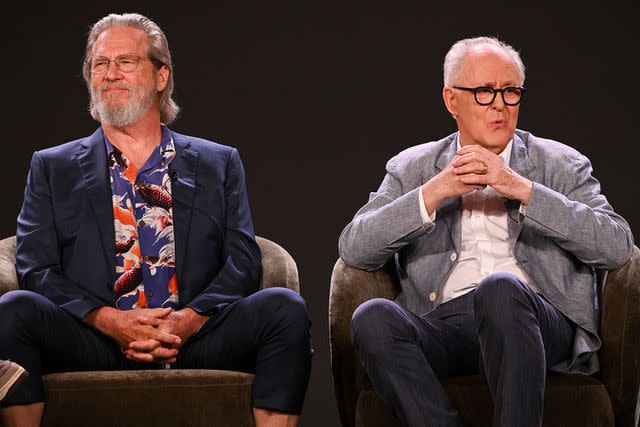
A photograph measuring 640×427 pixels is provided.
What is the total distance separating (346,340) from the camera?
324 cm

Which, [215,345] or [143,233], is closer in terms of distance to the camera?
[215,345]

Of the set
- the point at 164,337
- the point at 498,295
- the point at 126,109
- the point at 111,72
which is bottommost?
the point at 164,337

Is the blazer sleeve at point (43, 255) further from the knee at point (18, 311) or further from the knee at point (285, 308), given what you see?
the knee at point (285, 308)

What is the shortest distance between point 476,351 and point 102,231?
1.18 metres

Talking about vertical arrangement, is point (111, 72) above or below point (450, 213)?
above

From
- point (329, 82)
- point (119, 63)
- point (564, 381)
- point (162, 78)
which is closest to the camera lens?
point (564, 381)

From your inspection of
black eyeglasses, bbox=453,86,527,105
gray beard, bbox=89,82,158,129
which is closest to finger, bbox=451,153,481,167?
black eyeglasses, bbox=453,86,527,105

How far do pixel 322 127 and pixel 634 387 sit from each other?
6.31ft

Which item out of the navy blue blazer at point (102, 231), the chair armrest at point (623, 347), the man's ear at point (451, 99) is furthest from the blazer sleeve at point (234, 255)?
the chair armrest at point (623, 347)

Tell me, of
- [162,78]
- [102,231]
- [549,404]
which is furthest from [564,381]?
[162,78]

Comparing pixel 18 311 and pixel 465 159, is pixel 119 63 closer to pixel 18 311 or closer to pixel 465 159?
pixel 18 311

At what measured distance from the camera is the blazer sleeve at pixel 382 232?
325cm

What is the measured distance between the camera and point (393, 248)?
328 cm

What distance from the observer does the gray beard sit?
143 inches
